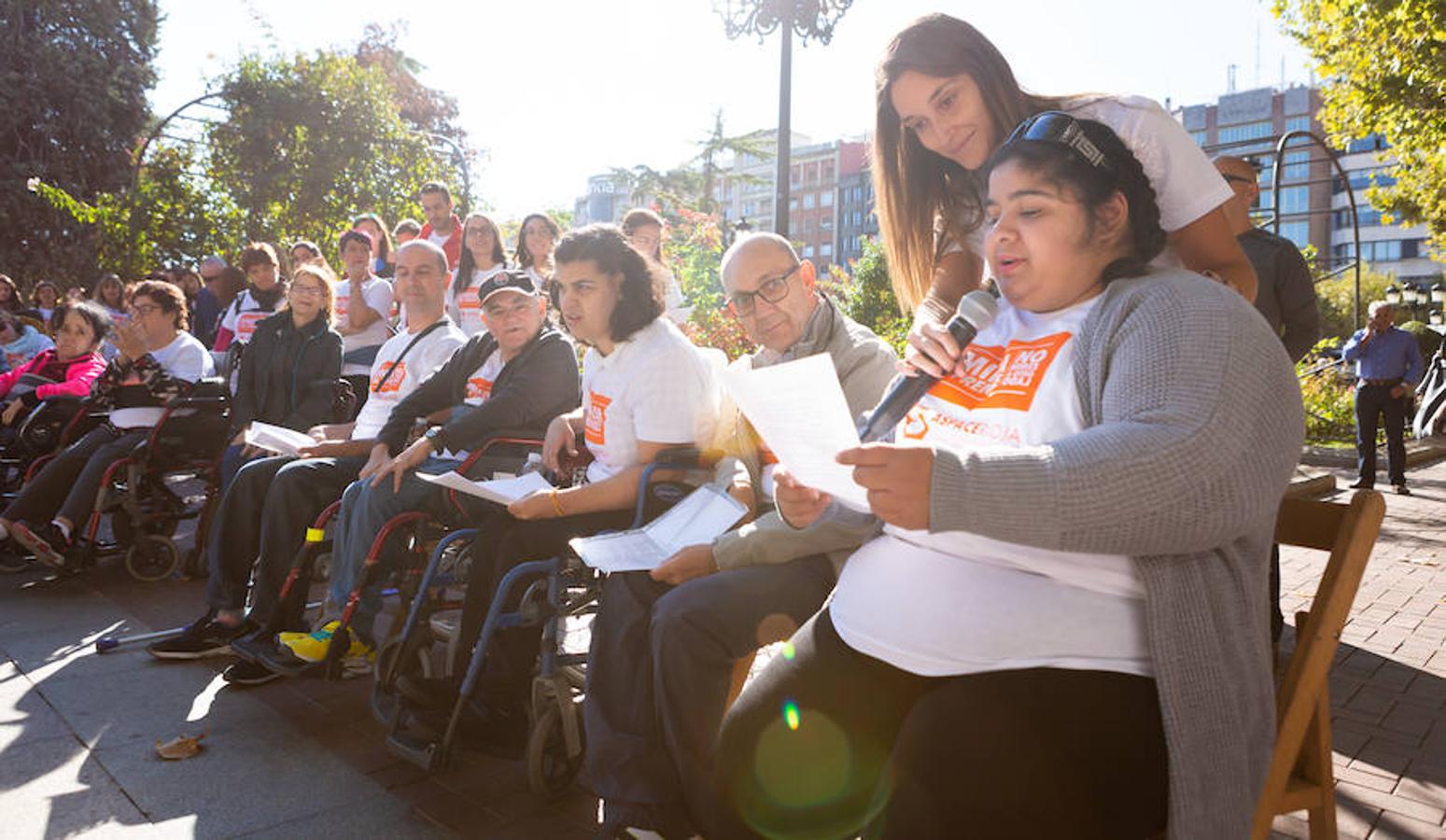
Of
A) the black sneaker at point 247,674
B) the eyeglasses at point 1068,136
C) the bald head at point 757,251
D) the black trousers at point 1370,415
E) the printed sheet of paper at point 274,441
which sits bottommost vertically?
the black trousers at point 1370,415

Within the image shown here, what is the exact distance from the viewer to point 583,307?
366 cm

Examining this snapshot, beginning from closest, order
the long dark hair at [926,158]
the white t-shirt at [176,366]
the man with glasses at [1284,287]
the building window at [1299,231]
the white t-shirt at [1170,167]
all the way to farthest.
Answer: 1. the white t-shirt at [1170,167]
2. the long dark hair at [926,158]
3. the man with glasses at [1284,287]
4. the white t-shirt at [176,366]
5. the building window at [1299,231]

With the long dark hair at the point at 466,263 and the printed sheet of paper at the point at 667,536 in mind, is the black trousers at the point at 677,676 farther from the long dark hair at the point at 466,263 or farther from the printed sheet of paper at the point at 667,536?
the long dark hair at the point at 466,263

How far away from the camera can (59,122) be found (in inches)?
1014

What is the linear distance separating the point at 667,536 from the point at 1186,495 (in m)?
1.78

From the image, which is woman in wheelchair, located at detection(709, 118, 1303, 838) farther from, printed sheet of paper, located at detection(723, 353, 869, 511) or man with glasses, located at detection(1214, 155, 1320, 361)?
man with glasses, located at detection(1214, 155, 1320, 361)

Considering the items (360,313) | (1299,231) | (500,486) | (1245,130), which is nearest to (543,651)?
(500,486)

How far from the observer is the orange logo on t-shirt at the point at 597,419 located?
3588 mm

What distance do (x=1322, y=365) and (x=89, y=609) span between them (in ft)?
59.6

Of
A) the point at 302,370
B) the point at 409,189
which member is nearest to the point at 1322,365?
the point at 409,189

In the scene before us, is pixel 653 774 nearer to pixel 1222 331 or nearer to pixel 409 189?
pixel 1222 331

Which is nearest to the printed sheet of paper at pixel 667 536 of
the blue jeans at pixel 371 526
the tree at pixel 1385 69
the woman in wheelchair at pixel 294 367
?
the blue jeans at pixel 371 526

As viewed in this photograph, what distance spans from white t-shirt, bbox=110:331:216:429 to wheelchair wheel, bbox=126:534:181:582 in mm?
726

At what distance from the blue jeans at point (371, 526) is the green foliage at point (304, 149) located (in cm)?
1302
